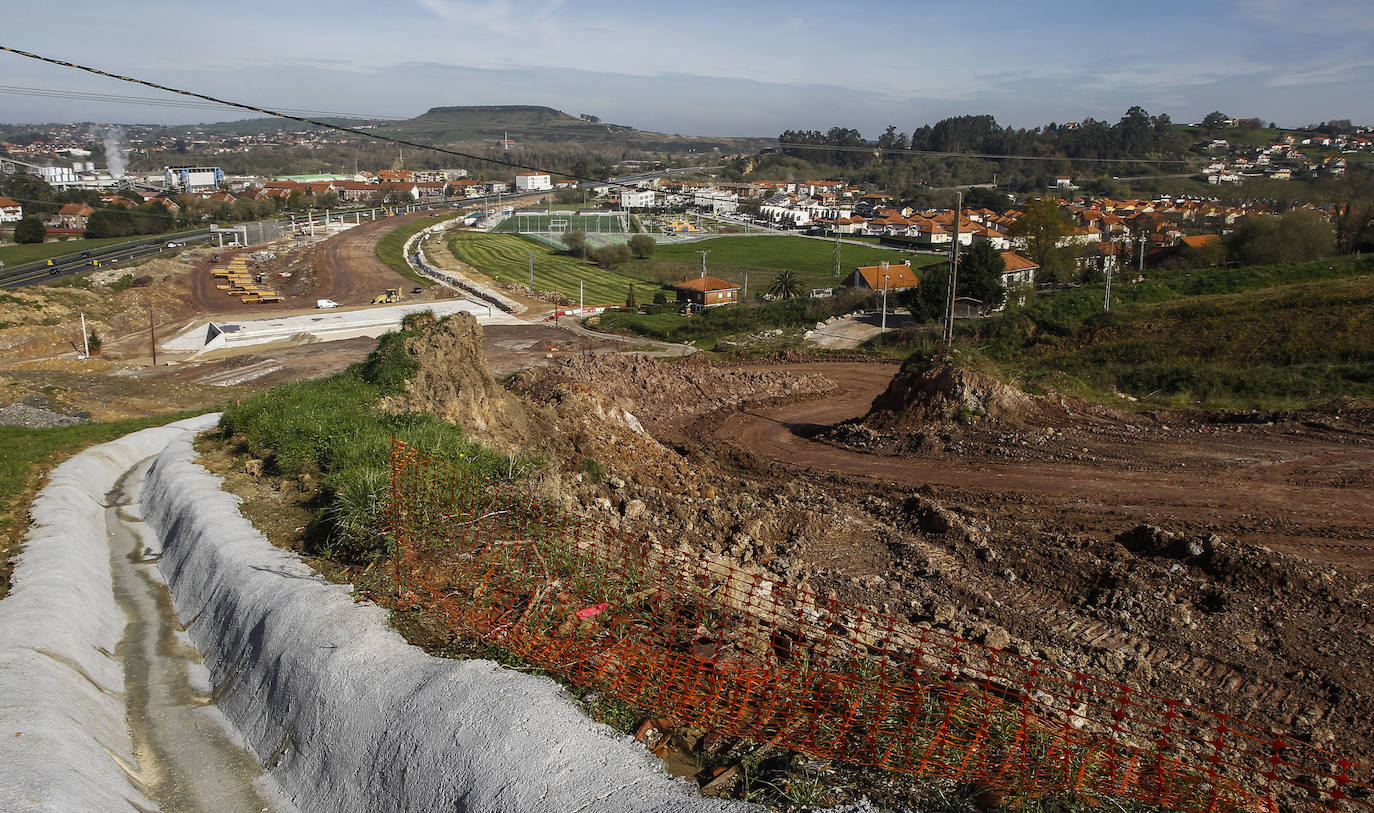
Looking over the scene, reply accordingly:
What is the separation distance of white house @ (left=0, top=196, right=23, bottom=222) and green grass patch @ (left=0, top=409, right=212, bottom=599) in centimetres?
9415

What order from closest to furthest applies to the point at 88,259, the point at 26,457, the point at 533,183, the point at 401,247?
the point at 26,457, the point at 88,259, the point at 401,247, the point at 533,183

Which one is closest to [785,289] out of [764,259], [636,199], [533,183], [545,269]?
[545,269]

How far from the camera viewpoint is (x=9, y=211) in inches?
3637

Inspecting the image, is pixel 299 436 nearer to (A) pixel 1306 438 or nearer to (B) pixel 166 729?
(B) pixel 166 729

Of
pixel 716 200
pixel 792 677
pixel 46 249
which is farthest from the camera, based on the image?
pixel 716 200

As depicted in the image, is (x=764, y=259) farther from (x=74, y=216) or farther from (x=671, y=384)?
(x=74, y=216)

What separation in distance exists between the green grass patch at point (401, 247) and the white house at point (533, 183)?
201ft

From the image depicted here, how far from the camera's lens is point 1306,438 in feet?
56.7

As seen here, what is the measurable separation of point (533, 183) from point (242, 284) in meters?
117

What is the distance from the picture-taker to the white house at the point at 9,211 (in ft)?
299

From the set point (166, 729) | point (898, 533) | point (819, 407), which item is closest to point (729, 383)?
point (819, 407)

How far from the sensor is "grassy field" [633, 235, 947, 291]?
70938 mm

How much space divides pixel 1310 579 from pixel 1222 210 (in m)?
74.6

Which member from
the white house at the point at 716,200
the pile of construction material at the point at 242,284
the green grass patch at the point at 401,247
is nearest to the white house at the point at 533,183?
the white house at the point at 716,200
